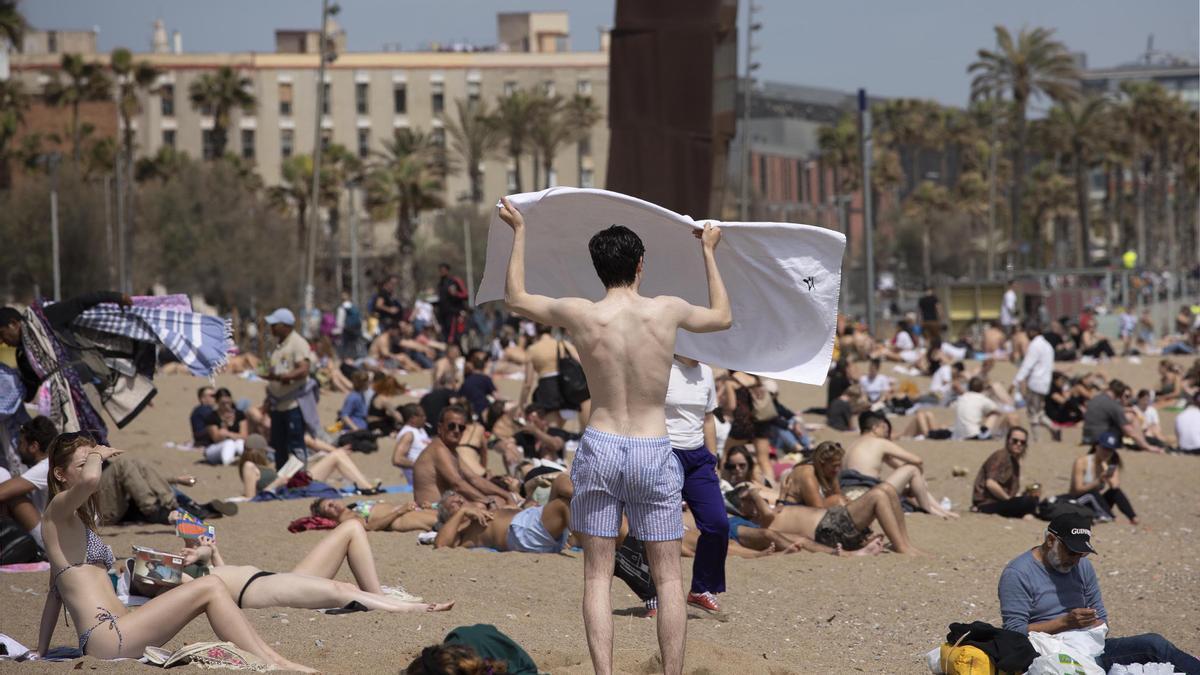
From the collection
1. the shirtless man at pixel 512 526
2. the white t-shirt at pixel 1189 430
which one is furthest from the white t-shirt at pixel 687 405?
the white t-shirt at pixel 1189 430

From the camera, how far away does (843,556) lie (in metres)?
9.73

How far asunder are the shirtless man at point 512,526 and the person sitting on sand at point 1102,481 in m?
5.32

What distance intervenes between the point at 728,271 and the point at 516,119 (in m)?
59.6

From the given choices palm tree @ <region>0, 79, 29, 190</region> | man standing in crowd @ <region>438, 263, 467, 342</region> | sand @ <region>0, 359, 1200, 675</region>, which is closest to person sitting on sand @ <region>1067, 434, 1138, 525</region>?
sand @ <region>0, 359, 1200, 675</region>

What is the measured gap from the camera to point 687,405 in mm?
7164

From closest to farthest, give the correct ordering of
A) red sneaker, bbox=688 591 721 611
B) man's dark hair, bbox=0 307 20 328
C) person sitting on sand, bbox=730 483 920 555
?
red sneaker, bbox=688 591 721 611 → man's dark hair, bbox=0 307 20 328 → person sitting on sand, bbox=730 483 920 555

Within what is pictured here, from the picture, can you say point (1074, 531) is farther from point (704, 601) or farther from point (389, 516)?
point (389, 516)

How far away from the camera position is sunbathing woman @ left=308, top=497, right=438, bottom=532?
400 inches

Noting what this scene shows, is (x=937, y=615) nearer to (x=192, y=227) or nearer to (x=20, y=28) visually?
(x=20, y=28)

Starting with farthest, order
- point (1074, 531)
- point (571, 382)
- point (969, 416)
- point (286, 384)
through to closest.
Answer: point (969, 416) → point (571, 382) → point (286, 384) → point (1074, 531)

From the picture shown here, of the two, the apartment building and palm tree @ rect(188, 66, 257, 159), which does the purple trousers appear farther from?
the apartment building

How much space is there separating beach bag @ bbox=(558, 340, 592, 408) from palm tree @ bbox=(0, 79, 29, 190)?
45.7 metres

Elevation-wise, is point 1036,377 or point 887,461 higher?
point 887,461

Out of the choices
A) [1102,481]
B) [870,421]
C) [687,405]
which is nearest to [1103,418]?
[1102,481]
